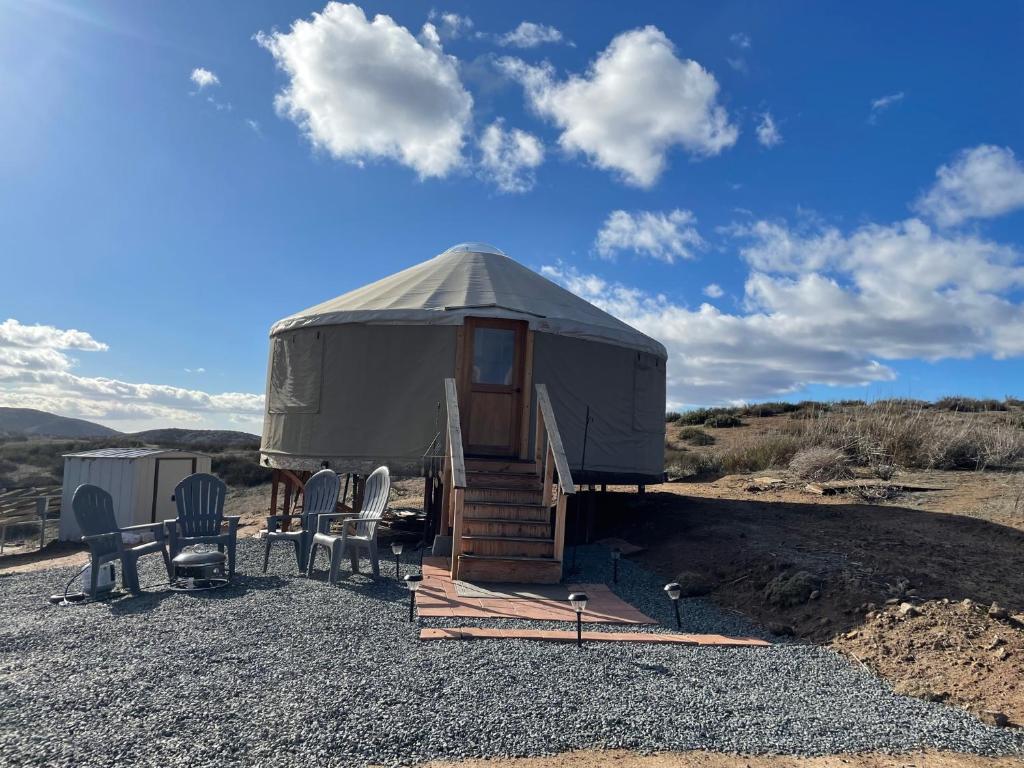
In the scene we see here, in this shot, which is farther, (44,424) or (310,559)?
(44,424)

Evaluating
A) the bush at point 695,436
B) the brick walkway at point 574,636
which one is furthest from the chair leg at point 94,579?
the bush at point 695,436

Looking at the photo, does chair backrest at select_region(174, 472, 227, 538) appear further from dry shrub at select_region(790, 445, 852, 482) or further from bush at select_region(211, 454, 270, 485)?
bush at select_region(211, 454, 270, 485)

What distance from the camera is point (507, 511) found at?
5.42 metres

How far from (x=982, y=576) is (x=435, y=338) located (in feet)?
15.1

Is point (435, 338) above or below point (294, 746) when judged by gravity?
above

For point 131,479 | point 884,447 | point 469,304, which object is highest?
point 469,304

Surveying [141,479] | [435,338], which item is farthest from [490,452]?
[141,479]

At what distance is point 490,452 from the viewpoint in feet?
21.6

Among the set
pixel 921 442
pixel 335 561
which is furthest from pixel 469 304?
A: pixel 921 442

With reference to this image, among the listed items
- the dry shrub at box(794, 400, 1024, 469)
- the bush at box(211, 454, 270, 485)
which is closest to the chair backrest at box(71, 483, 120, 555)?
the dry shrub at box(794, 400, 1024, 469)

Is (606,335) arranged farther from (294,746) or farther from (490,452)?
(294,746)

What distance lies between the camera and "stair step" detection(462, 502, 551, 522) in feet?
17.5

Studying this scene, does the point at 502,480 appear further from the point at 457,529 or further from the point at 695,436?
the point at 695,436

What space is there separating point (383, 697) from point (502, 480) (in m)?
3.30
